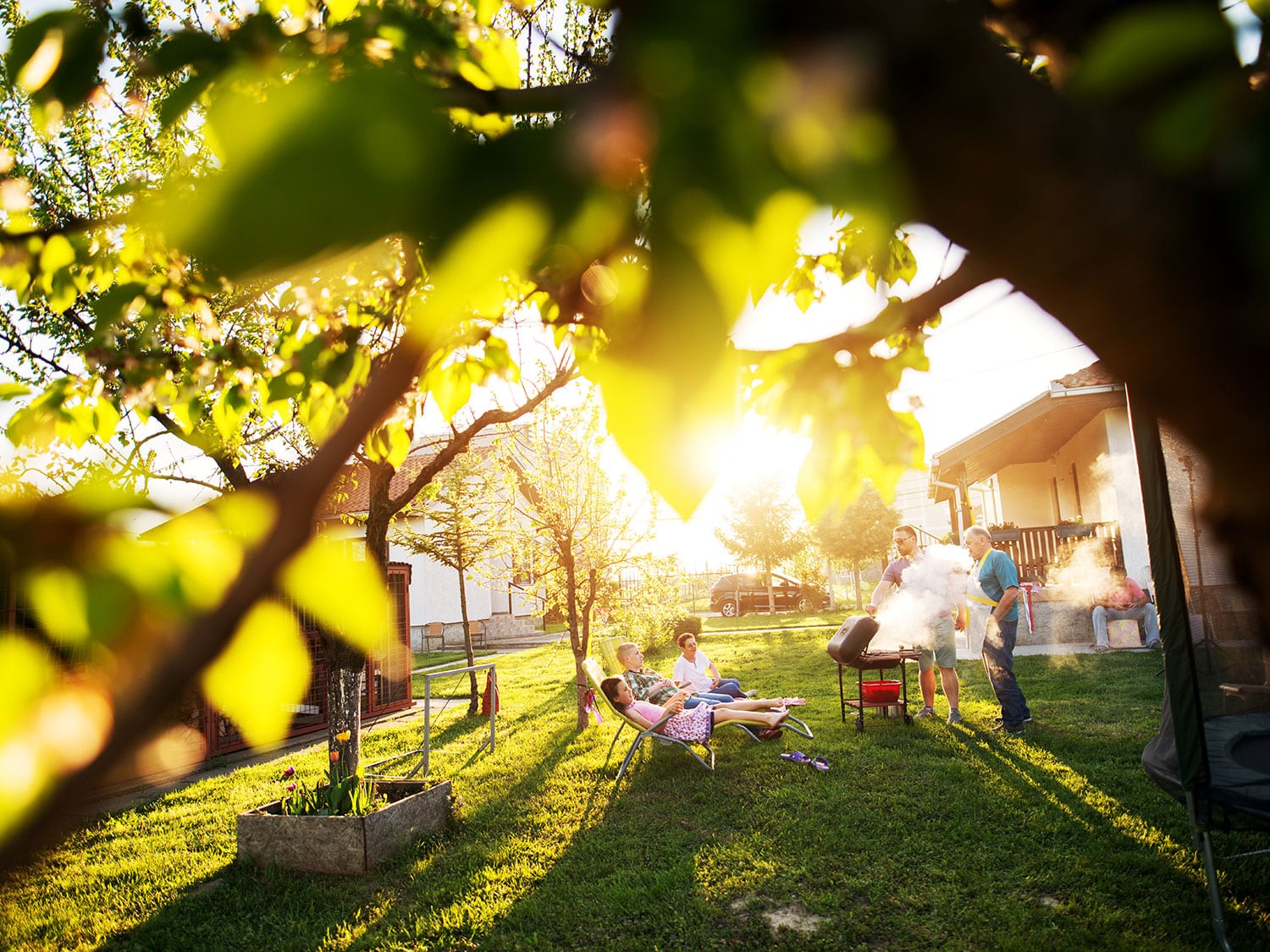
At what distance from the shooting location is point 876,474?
4.69 feet

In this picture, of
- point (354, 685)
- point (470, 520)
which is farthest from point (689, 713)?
point (470, 520)

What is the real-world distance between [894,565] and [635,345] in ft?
26.9

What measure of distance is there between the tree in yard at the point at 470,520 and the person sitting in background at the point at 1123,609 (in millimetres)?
9095

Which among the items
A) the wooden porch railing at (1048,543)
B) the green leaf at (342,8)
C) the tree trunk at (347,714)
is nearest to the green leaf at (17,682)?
the green leaf at (342,8)

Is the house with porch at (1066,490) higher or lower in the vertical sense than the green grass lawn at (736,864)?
higher

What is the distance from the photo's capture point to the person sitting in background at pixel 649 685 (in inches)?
293

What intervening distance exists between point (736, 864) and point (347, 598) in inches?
181

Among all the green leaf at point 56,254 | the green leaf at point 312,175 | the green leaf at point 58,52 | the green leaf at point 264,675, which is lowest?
the green leaf at point 264,675

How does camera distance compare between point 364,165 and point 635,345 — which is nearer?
point 364,165

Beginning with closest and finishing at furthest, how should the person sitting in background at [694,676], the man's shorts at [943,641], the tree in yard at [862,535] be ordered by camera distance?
the man's shorts at [943,641] → the person sitting in background at [694,676] → the tree in yard at [862,535]

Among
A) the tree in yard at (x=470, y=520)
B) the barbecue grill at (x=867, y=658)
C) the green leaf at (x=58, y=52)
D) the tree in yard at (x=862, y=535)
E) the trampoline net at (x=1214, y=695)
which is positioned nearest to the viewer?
the green leaf at (x=58, y=52)

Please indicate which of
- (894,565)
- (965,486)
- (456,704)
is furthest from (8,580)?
(965,486)

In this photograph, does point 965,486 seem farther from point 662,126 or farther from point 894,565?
point 662,126

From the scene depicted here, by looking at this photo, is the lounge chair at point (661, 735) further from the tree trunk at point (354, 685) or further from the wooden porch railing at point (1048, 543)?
the wooden porch railing at point (1048, 543)
